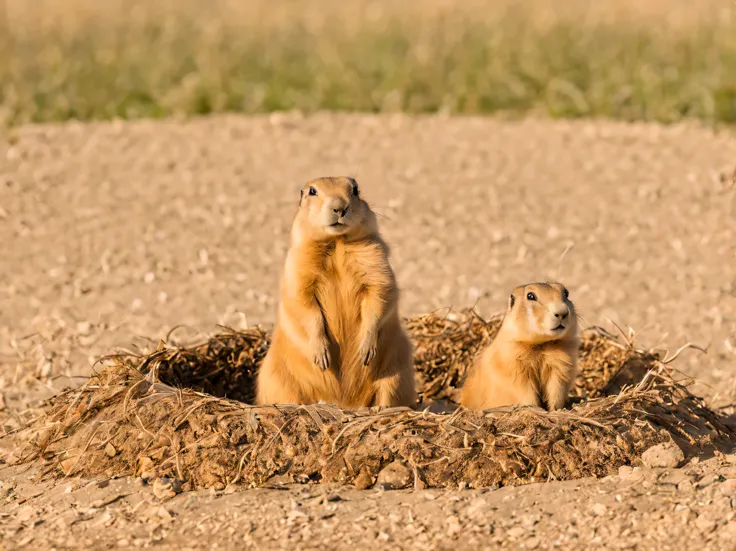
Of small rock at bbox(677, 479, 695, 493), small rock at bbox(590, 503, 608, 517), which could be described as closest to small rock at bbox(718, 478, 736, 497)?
small rock at bbox(677, 479, 695, 493)

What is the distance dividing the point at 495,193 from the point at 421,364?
3242mm

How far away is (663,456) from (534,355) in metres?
0.96

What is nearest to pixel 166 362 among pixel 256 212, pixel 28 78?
pixel 256 212

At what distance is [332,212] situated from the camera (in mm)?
5348

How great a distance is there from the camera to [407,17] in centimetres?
1650

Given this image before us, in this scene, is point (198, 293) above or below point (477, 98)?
below

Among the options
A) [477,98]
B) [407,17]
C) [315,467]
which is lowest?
[315,467]

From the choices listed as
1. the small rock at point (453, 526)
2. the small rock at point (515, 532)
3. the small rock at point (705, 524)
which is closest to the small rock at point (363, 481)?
the small rock at point (453, 526)

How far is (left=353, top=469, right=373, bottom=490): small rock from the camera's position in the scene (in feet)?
15.9

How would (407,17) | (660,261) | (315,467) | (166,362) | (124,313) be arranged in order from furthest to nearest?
(407,17) < (660,261) < (124,313) < (166,362) < (315,467)

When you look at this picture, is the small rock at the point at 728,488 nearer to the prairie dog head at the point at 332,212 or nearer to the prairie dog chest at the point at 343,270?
the prairie dog chest at the point at 343,270

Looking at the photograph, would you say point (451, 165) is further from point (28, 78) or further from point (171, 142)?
point (28, 78)

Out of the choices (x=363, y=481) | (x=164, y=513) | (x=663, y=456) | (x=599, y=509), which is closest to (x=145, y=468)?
(x=164, y=513)

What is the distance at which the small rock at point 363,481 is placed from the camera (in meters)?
4.86
